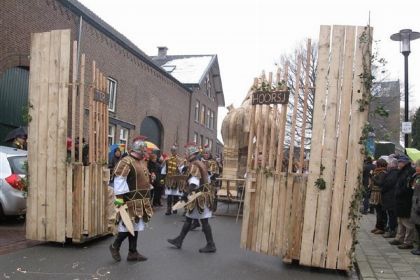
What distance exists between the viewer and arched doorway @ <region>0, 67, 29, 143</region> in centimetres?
1475

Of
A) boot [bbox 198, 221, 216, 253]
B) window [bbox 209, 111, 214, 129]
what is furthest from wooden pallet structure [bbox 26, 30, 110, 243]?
window [bbox 209, 111, 214, 129]

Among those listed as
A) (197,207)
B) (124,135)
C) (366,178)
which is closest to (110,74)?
(124,135)

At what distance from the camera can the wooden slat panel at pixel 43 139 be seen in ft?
25.6

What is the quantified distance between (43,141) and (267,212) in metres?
3.66

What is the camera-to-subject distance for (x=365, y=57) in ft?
21.6

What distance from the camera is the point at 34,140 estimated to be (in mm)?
7871

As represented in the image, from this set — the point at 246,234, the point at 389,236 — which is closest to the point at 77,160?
the point at 246,234

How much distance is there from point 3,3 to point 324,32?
35.0 feet

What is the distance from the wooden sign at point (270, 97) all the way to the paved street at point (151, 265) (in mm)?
2380

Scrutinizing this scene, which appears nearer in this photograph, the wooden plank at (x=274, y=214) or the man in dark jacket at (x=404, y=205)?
the wooden plank at (x=274, y=214)

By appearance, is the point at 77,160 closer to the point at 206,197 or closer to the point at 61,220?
the point at 61,220

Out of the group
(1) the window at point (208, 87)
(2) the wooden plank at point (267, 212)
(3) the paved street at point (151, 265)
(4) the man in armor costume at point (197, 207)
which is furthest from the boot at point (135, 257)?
(1) the window at point (208, 87)

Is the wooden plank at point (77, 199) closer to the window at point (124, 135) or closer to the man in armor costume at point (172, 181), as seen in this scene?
the man in armor costume at point (172, 181)

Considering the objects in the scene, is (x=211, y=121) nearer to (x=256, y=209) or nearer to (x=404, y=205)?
(x=404, y=205)
